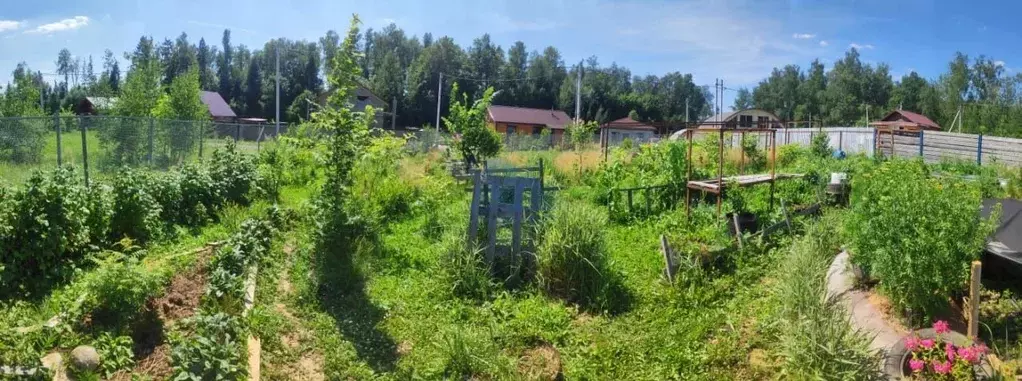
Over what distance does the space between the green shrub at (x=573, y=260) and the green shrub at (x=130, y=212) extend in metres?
4.35

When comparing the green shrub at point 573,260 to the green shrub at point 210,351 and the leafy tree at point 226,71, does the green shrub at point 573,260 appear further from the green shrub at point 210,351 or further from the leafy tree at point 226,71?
the leafy tree at point 226,71

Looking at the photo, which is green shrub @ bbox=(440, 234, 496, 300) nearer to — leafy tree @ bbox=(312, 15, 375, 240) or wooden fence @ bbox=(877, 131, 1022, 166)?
leafy tree @ bbox=(312, 15, 375, 240)

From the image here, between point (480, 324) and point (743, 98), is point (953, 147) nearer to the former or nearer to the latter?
point (480, 324)

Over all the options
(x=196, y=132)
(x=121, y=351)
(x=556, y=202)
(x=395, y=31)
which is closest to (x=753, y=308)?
(x=556, y=202)

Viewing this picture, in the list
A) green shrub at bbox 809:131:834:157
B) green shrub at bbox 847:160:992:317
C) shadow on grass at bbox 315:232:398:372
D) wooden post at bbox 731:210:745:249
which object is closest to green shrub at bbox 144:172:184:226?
shadow on grass at bbox 315:232:398:372

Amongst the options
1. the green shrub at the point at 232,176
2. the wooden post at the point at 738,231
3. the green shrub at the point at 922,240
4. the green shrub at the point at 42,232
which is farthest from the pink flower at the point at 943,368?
the green shrub at the point at 232,176

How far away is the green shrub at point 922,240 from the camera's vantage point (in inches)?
189

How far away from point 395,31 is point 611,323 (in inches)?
3091

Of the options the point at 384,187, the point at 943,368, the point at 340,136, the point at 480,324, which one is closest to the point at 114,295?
the point at 480,324

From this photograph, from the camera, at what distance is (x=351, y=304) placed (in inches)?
245

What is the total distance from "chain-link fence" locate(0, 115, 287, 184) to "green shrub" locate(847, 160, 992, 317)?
8979mm

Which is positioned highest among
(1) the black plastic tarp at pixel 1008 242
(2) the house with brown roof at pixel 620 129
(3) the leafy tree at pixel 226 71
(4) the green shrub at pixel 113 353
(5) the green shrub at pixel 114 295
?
(3) the leafy tree at pixel 226 71

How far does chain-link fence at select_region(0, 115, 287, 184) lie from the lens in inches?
370

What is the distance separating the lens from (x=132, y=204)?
720cm
